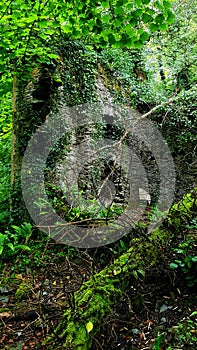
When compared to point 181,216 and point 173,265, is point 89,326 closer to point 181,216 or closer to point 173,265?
point 173,265

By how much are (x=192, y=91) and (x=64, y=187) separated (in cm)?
592

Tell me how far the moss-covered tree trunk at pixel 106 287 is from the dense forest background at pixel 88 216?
1 centimetres

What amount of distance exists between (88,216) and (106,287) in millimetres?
2077

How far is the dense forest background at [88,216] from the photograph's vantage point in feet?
9.02

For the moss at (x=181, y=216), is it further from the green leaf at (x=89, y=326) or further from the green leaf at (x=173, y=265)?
the green leaf at (x=89, y=326)

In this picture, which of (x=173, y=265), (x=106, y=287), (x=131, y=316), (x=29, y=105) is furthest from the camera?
(x=29, y=105)

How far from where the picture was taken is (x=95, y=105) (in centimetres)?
732

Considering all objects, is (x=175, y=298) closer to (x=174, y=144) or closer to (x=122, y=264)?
(x=122, y=264)

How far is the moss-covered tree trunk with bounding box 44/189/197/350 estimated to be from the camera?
2.39m

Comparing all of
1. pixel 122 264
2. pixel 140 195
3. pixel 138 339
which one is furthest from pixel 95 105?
pixel 138 339

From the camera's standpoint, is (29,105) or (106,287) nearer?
(106,287)

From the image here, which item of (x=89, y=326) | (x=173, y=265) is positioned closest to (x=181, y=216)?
(x=173, y=265)

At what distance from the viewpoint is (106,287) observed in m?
2.92

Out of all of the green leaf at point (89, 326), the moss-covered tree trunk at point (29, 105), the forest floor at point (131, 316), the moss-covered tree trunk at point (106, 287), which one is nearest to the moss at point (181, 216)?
the moss-covered tree trunk at point (106, 287)
